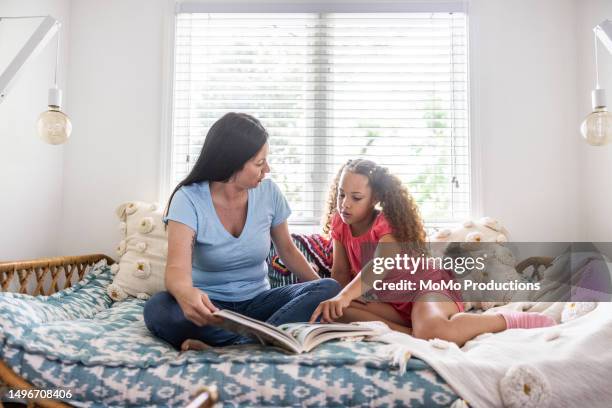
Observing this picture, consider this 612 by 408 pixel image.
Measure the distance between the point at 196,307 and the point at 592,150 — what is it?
196 cm

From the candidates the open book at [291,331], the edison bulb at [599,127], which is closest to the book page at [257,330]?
the open book at [291,331]

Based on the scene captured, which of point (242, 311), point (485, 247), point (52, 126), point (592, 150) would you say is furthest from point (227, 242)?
point (592, 150)

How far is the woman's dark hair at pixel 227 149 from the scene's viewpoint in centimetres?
138

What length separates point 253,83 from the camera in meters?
2.30

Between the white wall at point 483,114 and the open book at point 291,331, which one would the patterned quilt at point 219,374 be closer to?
the open book at point 291,331

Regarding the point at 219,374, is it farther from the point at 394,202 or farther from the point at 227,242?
the point at 394,202

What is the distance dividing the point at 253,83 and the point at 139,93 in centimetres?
57

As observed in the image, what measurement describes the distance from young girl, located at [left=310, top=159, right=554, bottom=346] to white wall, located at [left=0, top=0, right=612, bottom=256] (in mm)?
768

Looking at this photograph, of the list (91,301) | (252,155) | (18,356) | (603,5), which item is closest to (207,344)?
(18,356)

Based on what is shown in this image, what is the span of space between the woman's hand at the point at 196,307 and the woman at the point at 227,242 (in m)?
0.06

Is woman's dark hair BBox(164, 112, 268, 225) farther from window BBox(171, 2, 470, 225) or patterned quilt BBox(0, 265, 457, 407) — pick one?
window BBox(171, 2, 470, 225)

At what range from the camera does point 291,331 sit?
1177 millimetres

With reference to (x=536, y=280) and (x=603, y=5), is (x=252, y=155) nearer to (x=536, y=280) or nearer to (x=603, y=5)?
(x=536, y=280)

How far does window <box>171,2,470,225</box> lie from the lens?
226 centimetres
